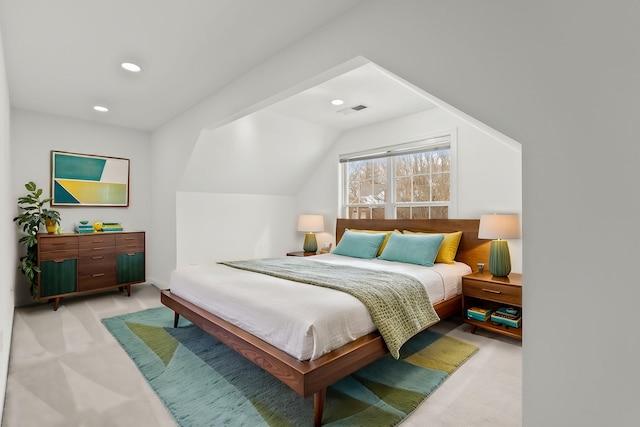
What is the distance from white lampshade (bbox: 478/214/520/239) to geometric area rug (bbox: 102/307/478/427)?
1089 mm

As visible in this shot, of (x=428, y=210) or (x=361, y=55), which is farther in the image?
(x=428, y=210)

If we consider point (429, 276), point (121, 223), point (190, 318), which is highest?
point (121, 223)

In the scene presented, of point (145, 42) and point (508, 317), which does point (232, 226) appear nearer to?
point (145, 42)

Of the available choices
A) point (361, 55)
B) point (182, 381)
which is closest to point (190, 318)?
point (182, 381)

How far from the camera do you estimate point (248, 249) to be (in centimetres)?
Result: 522

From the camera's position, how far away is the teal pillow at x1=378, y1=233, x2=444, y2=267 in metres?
3.42

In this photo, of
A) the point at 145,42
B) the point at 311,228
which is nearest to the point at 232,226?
the point at 311,228

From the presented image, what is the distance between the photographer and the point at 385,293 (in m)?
2.37

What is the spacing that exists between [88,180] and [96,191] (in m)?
0.18

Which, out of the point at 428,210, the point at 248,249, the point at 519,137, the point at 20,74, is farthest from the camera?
the point at 248,249

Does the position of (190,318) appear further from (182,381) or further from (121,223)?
(121,223)

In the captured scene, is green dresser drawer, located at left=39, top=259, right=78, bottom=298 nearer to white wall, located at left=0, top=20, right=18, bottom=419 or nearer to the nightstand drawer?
white wall, located at left=0, top=20, right=18, bottom=419

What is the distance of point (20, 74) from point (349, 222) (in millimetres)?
4062

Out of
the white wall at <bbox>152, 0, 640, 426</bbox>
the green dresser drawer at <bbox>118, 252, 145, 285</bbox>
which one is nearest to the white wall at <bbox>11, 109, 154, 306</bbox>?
the green dresser drawer at <bbox>118, 252, 145, 285</bbox>
